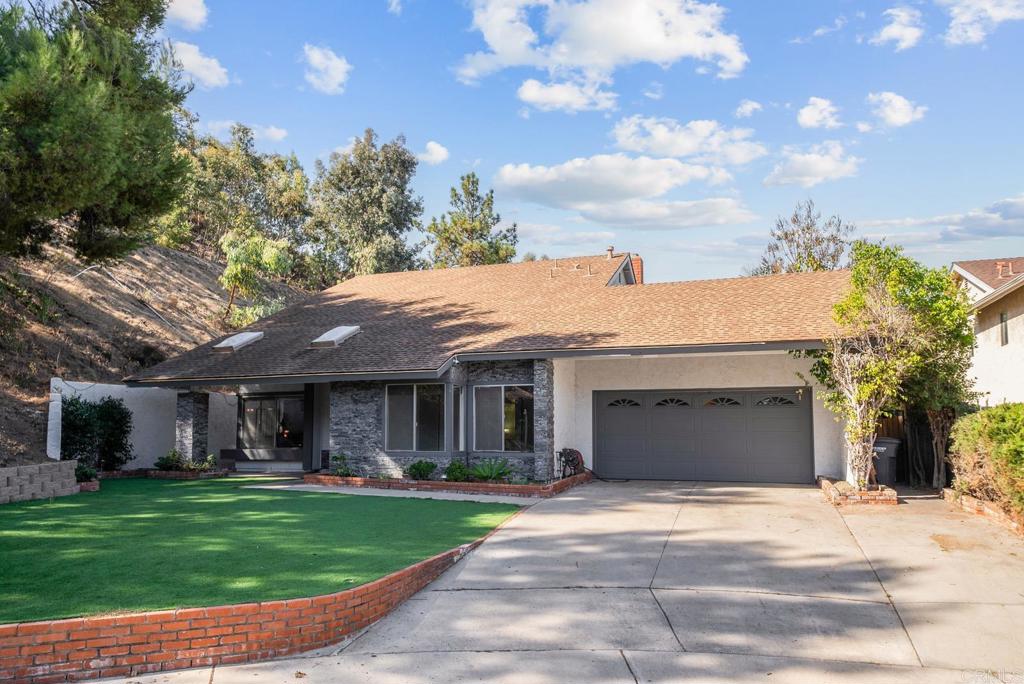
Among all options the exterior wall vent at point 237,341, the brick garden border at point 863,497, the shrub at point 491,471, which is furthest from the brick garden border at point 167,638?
the exterior wall vent at point 237,341

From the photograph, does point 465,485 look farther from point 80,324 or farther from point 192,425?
point 80,324

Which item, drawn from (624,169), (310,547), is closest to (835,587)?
(310,547)

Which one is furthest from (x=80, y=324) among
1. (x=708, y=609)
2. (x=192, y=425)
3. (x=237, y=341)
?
(x=708, y=609)

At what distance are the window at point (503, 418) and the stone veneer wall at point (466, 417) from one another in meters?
0.14

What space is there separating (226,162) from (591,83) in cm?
2867

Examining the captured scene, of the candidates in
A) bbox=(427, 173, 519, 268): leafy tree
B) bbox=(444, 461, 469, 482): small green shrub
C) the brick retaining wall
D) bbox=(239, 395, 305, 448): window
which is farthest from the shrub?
bbox=(427, 173, 519, 268): leafy tree

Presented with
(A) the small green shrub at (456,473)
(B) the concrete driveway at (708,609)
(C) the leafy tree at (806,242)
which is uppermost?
(C) the leafy tree at (806,242)

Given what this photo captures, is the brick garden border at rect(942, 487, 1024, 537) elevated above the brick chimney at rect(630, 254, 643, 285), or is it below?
below

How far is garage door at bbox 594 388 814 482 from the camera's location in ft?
48.7

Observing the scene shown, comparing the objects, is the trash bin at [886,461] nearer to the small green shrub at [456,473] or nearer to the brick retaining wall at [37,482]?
the small green shrub at [456,473]

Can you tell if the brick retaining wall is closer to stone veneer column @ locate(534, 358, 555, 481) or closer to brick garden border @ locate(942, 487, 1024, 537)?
stone veneer column @ locate(534, 358, 555, 481)

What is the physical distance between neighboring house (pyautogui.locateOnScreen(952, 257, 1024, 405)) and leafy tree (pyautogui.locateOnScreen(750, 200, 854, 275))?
14.4 meters

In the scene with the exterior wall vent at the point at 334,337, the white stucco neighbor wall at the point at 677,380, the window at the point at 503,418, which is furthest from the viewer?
the exterior wall vent at the point at 334,337

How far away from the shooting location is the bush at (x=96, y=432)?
1564 centimetres
